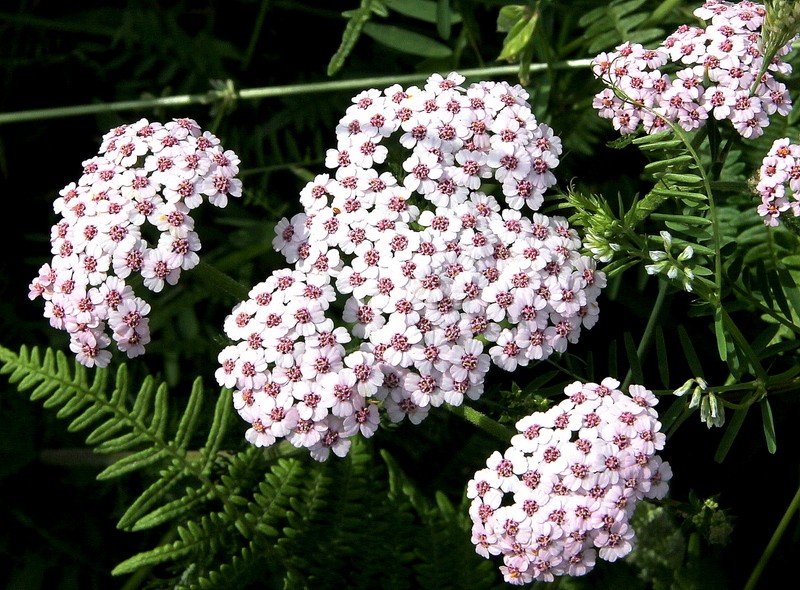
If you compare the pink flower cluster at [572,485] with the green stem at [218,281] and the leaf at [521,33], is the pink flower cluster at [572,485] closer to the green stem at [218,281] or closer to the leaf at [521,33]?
the green stem at [218,281]

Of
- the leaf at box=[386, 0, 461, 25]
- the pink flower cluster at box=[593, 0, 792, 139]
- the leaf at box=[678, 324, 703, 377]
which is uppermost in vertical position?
the leaf at box=[386, 0, 461, 25]

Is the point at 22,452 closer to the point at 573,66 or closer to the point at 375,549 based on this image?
the point at 375,549

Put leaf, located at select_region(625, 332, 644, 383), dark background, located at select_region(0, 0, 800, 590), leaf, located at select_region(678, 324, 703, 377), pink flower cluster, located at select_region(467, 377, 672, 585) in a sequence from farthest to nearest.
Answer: dark background, located at select_region(0, 0, 800, 590), leaf, located at select_region(625, 332, 644, 383), leaf, located at select_region(678, 324, 703, 377), pink flower cluster, located at select_region(467, 377, 672, 585)

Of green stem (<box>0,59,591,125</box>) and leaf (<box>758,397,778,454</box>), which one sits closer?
leaf (<box>758,397,778,454</box>)

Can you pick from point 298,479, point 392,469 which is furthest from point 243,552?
point 392,469

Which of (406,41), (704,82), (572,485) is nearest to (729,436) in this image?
(572,485)

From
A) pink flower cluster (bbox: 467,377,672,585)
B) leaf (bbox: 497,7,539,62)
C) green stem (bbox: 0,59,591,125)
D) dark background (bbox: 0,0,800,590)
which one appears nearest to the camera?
pink flower cluster (bbox: 467,377,672,585)

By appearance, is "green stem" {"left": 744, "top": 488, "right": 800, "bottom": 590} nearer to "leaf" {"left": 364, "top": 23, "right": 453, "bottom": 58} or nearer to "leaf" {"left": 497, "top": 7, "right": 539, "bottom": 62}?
A: "leaf" {"left": 497, "top": 7, "right": 539, "bottom": 62}

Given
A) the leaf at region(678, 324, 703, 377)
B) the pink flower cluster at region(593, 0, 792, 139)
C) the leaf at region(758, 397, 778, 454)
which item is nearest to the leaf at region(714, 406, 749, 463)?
the leaf at region(758, 397, 778, 454)
